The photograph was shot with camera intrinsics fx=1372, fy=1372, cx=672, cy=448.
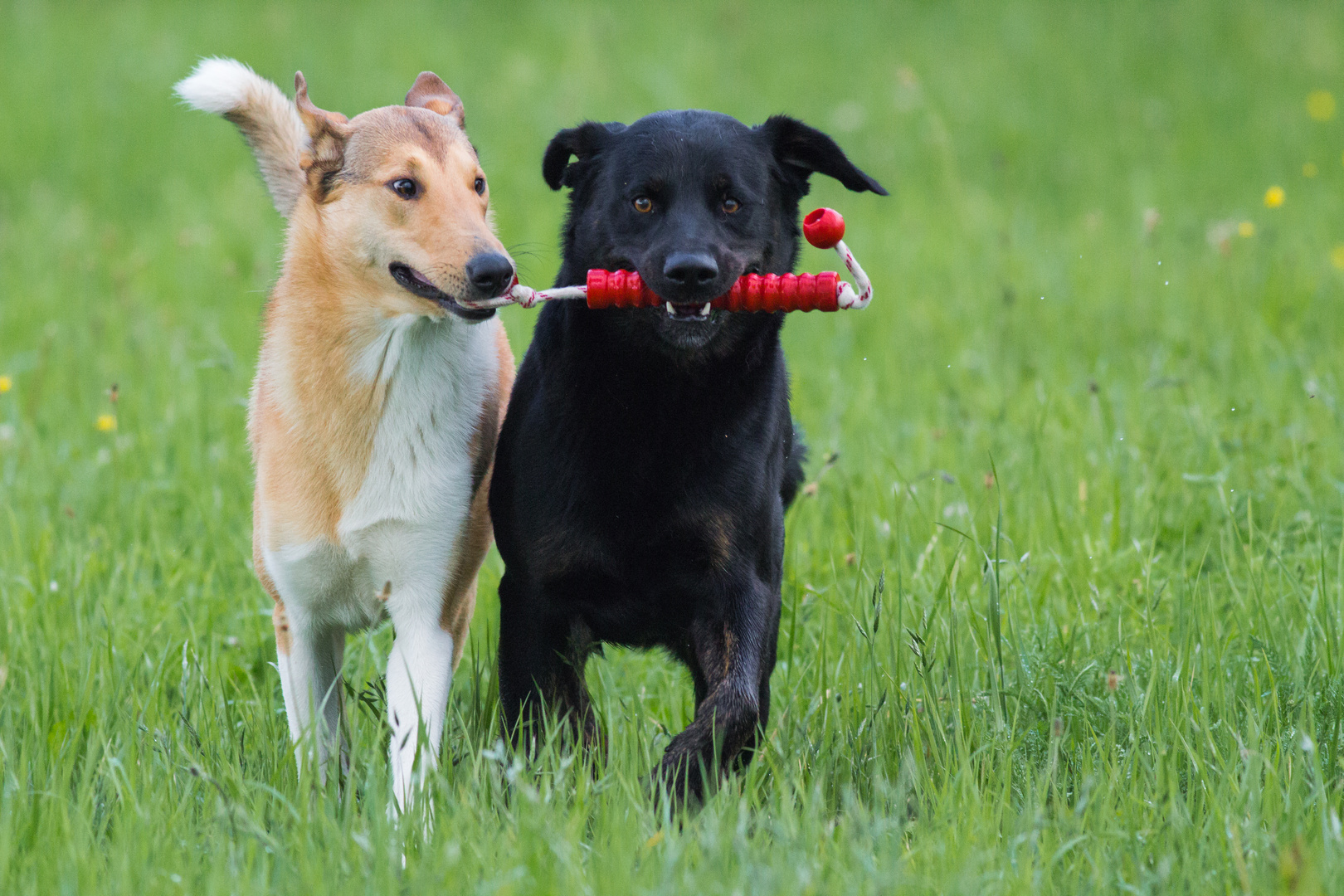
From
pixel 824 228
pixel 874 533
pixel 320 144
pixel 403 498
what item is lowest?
pixel 874 533

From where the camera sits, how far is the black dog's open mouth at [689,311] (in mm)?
3195

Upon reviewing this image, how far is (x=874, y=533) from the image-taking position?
4.60 metres

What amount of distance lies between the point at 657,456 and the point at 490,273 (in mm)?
591

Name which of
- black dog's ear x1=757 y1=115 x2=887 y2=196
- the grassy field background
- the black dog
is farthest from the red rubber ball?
the grassy field background

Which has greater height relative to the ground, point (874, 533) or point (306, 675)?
point (874, 533)

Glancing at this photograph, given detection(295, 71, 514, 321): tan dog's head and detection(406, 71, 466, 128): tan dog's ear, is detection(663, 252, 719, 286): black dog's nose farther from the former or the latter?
detection(406, 71, 466, 128): tan dog's ear

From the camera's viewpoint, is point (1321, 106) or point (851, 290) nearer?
point (851, 290)

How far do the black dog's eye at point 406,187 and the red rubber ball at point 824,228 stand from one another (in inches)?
37.5

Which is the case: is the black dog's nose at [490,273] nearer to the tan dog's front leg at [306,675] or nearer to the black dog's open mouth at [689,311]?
the black dog's open mouth at [689,311]

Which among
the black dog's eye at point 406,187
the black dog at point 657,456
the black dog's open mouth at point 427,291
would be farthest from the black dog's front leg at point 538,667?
the black dog's eye at point 406,187

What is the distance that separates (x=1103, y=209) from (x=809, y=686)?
6.52 m

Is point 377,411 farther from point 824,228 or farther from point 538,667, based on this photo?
point 824,228

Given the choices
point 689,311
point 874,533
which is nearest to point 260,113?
point 689,311

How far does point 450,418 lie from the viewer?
3424mm
